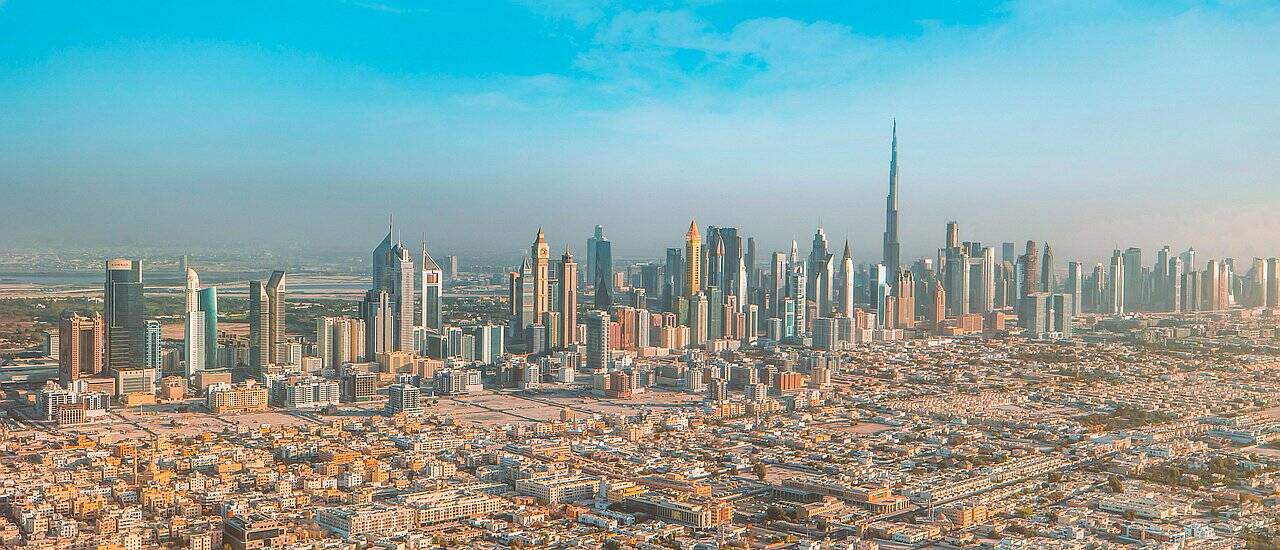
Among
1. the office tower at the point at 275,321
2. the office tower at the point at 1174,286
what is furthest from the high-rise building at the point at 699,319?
the office tower at the point at 1174,286

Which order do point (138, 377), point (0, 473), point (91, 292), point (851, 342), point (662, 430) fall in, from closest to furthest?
point (0, 473), point (662, 430), point (138, 377), point (91, 292), point (851, 342)

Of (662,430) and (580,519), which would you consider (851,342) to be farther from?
(580,519)

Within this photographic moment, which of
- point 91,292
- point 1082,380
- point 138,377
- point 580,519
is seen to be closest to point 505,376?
point 138,377

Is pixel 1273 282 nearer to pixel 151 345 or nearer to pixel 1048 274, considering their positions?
pixel 1048 274

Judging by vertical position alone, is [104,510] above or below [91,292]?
below

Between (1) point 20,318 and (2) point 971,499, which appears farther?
(1) point 20,318

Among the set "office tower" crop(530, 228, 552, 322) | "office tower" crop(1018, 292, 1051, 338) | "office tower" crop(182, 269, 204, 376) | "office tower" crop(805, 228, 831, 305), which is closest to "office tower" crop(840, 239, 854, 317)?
"office tower" crop(805, 228, 831, 305)

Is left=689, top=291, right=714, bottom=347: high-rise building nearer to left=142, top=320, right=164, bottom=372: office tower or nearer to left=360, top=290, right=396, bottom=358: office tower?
left=360, top=290, right=396, bottom=358: office tower

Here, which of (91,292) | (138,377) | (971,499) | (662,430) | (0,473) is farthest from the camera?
(91,292)
